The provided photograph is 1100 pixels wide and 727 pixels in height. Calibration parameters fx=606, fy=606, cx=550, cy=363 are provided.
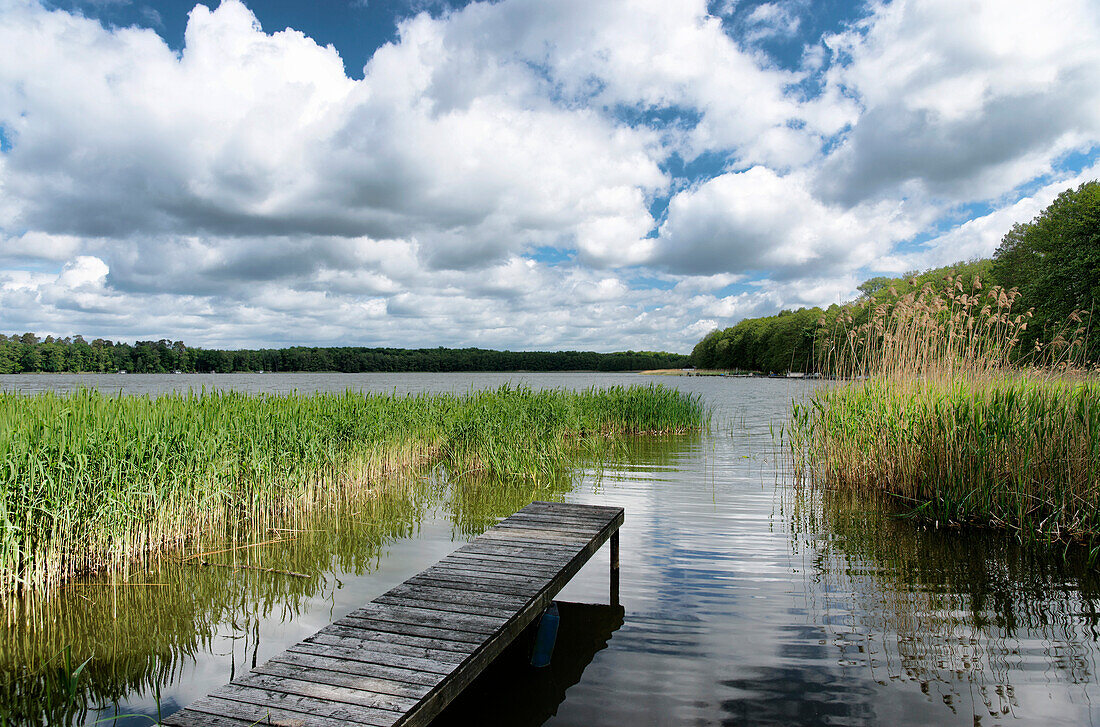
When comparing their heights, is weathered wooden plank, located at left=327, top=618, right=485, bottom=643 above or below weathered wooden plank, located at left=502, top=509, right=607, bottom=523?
below

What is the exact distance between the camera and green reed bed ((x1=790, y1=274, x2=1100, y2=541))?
6.79m

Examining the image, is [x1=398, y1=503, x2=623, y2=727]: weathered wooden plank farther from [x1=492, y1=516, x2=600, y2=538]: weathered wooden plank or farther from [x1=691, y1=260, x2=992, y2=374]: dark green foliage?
[x1=691, y1=260, x2=992, y2=374]: dark green foliage

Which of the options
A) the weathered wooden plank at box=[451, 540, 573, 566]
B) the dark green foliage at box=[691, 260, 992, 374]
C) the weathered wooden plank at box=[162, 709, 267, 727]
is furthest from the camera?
the dark green foliage at box=[691, 260, 992, 374]

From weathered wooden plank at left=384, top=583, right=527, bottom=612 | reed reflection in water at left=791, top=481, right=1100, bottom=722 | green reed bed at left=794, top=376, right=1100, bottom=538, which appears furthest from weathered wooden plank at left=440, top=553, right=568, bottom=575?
green reed bed at left=794, top=376, right=1100, bottom=538

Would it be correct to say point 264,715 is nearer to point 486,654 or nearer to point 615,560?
point 486,654

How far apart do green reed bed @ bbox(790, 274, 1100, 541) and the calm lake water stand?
0.55 meters

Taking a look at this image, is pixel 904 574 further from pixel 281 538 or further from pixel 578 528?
pixel 281 538

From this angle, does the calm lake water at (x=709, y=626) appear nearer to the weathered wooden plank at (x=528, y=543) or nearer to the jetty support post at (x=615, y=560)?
the jetty support post at (x=615, y=560)

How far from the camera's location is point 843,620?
5039mm

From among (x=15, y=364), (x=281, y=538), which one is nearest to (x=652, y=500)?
(x=281, y=538)

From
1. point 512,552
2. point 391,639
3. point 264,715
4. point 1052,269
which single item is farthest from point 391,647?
point 1052,269

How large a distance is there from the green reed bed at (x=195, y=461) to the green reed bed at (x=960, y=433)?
5.20m

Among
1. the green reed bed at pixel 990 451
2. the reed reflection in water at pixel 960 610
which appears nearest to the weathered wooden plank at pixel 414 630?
the reed reflection in water at pixel 960 610

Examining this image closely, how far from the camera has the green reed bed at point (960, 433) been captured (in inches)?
267
